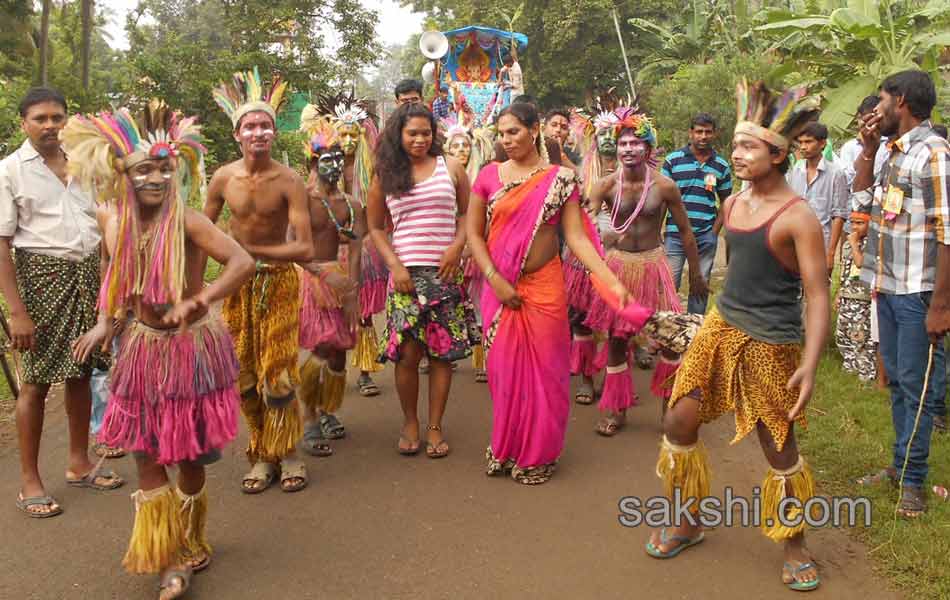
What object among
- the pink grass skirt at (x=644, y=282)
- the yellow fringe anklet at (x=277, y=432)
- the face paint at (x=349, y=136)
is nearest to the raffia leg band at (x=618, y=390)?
the pink grass skirt at (x=644, y=282)

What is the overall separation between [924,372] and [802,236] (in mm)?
1393

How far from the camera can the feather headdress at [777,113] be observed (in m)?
3.11

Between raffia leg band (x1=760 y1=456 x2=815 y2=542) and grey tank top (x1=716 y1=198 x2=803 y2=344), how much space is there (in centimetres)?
56

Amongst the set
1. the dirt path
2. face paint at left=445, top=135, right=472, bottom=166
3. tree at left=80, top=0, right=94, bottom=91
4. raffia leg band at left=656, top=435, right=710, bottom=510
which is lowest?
the dirt path

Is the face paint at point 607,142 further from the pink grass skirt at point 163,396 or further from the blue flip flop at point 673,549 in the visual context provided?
the pink grass skirt at point 163,396

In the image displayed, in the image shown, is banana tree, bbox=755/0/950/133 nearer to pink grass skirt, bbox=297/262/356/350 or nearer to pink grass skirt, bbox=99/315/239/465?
pink grass skirt, bbox=297/262/356/350

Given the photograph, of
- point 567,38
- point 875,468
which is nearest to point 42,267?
point 875,468

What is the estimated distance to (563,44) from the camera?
1368 inches

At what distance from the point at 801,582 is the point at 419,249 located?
2.70 meters

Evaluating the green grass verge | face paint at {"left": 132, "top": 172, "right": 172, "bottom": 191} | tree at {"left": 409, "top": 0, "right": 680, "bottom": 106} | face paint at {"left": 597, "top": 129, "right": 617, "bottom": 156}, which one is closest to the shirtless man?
face paint at {"left": 597, "top": 129, "right": 617, "bottom": 156}

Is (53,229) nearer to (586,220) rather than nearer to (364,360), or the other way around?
(364,360)

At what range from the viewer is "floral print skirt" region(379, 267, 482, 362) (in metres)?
4.73

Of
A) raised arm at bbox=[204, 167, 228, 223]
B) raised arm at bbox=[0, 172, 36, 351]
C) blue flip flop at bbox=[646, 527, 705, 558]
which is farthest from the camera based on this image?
raised arm at bbox=[204, 167, 228, 223]

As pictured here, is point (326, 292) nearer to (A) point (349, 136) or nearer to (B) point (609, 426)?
(A) point (349, 136)
